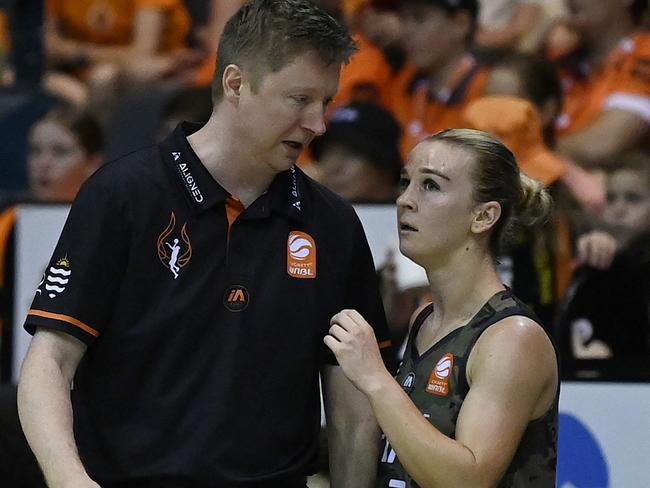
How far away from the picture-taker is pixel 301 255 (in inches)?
132

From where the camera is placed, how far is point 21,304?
570 centimetres

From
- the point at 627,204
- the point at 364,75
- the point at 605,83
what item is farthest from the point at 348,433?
the point at 364,75

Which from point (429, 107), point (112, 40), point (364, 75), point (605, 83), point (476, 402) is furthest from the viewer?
point (112, 40)

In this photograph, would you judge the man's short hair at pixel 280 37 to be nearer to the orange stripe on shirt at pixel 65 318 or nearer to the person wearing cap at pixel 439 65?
the orange stripe on shirt at pixel 65 318

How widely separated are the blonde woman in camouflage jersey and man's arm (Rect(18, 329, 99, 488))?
24.8 inches

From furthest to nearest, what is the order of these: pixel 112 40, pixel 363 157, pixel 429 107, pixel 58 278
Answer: pixel 112 40
pixel 429 107
pixel 363 157
pixel 58 278

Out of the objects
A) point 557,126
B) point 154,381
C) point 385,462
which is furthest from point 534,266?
point 154,381

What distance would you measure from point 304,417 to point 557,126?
3.55m

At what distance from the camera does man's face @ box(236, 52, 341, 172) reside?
320 centimetres

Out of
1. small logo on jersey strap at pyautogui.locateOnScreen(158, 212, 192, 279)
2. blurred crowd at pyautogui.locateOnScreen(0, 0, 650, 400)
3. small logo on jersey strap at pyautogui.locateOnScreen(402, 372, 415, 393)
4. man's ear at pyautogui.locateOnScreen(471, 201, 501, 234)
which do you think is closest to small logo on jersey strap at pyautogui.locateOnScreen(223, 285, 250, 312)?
small logo on jersey strap at pyautogui.locateOnScreen(158, 212, 192, 279)

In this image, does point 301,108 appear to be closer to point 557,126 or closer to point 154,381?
point 154,381

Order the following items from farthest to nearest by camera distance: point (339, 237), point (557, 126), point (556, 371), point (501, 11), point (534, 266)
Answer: point (501, 11) < point (557, 126) < point (534, 266) < point (339, 237) < point (556, 371)

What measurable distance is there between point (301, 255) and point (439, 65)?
3781 mm

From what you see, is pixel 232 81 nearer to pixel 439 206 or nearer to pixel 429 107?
pixel 439 206
